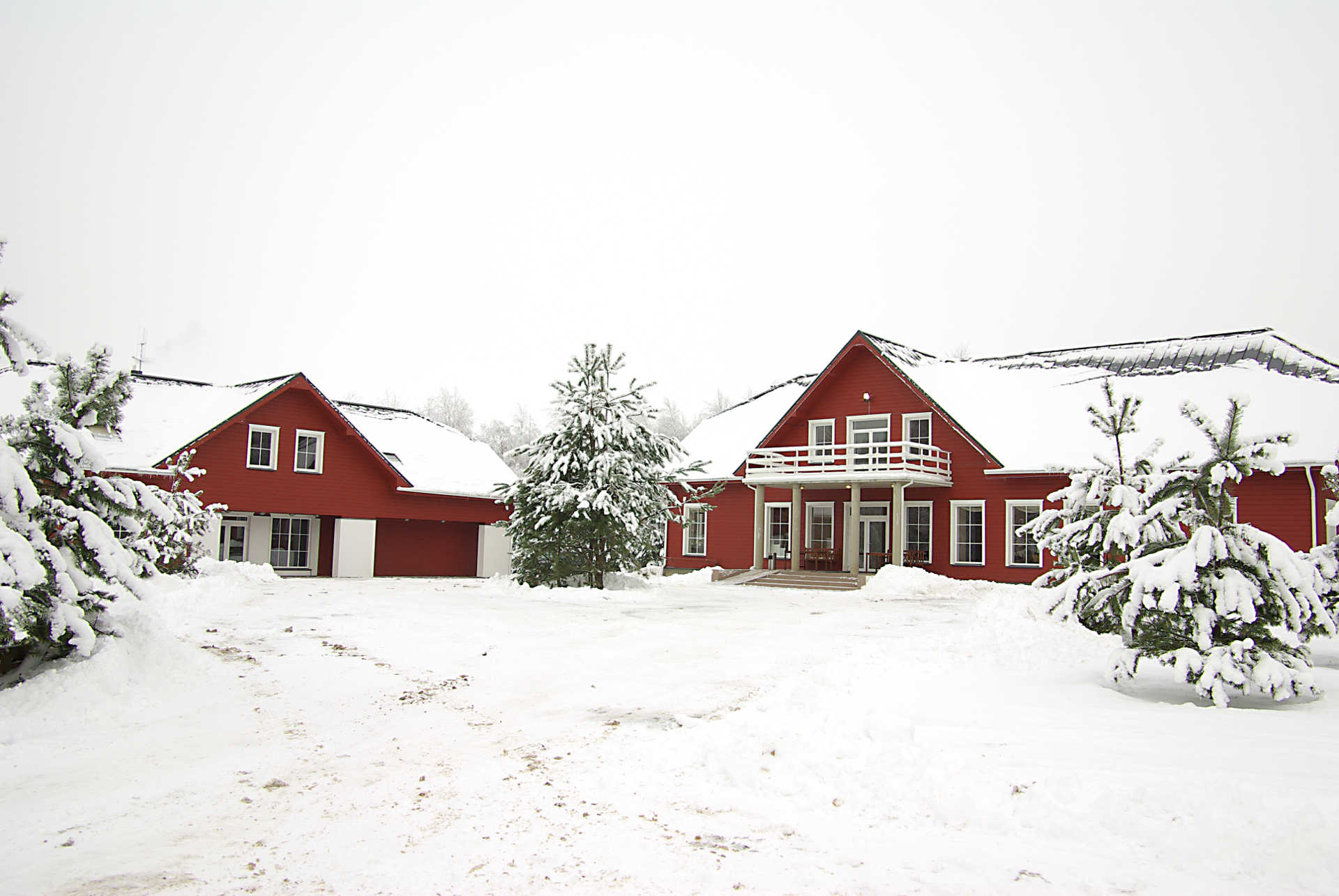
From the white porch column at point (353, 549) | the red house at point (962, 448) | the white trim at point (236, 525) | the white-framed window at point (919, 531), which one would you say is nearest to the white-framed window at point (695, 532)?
the red house at point (962, 448)

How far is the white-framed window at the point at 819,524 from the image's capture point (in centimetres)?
2969

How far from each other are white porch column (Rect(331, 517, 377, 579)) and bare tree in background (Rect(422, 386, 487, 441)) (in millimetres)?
36521

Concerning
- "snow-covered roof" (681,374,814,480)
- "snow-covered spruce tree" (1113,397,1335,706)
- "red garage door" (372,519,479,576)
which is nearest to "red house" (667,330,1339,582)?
"snow-covered roof" (681,374,814,480)

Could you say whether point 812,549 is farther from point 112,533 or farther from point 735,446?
point 112,533

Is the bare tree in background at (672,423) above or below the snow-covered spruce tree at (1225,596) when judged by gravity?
above

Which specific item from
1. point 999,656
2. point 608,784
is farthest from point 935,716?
point 999,656

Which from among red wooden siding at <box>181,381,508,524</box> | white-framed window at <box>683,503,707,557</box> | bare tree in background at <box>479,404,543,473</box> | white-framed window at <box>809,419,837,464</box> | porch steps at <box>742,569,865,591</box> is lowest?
porch steps at <box>742,569,865,591</box>

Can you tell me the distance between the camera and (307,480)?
2839 cm

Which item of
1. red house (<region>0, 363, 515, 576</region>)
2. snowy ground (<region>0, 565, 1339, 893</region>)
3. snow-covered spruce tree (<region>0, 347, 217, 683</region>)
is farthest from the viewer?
red house (<region>0, 363, 515, 576</region>)

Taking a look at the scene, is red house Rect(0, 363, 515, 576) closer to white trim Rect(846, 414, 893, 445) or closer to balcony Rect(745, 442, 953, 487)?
balcony Rect(745, 442, 953, 487)

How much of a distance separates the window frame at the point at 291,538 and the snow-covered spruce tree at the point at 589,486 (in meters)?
10.7

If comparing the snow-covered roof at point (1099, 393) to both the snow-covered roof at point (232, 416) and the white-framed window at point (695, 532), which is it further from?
the snow-covered roof at point (232, 416)

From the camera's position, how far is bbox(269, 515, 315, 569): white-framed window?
28953 mm

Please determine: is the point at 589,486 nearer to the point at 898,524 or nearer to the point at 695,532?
the point at 898,524
